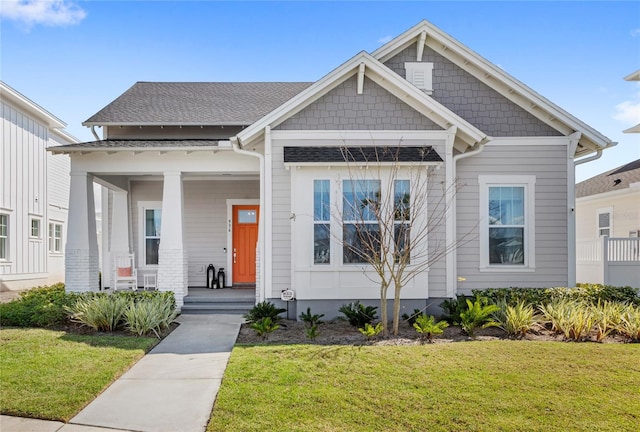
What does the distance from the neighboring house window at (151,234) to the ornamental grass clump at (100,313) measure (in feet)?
15.1

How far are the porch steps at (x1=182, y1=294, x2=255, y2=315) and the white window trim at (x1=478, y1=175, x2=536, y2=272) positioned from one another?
18.6ft

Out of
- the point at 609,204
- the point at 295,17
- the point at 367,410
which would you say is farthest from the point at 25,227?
the point at 609,204

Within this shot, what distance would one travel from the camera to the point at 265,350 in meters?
7.41

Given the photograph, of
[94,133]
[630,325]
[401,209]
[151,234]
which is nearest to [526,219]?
[630,325]

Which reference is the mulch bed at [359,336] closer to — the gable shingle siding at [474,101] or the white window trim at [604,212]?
the gable shingle siding at [474,101]

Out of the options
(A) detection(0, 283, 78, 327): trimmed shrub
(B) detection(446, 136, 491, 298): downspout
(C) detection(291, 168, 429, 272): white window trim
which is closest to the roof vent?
(B) detection(446, 136, 491, 298): downspout

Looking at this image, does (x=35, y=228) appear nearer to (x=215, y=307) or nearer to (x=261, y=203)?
(x=215, y=307)

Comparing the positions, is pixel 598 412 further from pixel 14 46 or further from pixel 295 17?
pixel 14 46

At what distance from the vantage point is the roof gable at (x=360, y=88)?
974cm

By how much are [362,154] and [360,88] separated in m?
1.48

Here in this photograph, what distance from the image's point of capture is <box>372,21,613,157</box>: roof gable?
10.8 metres

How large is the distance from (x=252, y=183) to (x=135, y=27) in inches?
205

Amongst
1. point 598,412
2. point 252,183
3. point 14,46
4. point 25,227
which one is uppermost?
point 14,46

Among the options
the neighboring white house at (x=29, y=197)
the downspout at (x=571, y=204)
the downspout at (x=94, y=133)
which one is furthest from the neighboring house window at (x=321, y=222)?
the neighboring white house at (x=29, y=197)
